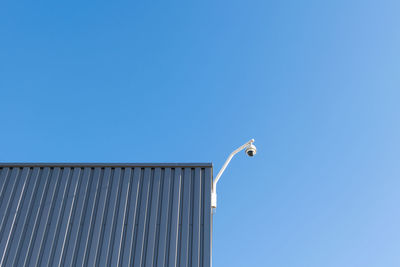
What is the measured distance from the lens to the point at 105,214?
10805mm

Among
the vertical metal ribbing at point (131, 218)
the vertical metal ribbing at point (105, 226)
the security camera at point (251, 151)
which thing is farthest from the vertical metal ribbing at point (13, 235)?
the security camera at point (251, 151)

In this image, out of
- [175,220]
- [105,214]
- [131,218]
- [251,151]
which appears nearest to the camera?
[175,220]

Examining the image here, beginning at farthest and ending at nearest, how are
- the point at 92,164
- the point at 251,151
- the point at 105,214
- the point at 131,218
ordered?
1. the point at 251,151
2. the point at 92,164
3. the point at 105,214
4. the point at 131,218

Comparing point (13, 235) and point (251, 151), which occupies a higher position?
point (251, 151)

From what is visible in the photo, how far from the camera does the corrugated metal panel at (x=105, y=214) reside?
32.9 ft

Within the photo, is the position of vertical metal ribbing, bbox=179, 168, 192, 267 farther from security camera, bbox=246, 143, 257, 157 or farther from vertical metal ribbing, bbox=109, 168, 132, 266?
security camera, bbox=246, 143, 257, 157

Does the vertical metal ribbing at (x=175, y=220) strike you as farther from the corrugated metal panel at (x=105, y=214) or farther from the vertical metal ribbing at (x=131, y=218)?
the vertical metal ribbing at (x=131, y=218)

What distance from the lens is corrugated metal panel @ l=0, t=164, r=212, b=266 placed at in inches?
395

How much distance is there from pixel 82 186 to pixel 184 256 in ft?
10.7

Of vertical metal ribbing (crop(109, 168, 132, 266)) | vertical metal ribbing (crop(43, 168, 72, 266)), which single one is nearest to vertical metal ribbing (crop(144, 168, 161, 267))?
vertical metal ribbing (crop(109, 168, 132, 266))

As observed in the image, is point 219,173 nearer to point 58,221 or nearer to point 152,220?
point 152,220

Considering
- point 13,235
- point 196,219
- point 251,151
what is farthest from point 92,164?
point 251,151

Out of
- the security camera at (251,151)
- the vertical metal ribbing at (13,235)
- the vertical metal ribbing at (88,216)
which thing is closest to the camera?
the vertical metal ribbing at (88,216)

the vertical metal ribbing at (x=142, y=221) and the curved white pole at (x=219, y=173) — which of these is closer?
the vertical metal ribbing at (x=142, y=221)
